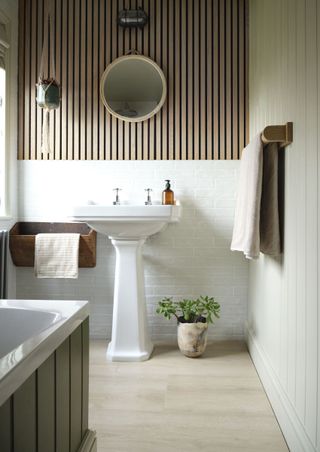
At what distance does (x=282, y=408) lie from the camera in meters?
1.79

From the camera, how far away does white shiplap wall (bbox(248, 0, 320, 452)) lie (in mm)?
1422

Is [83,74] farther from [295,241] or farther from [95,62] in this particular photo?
[295,241]

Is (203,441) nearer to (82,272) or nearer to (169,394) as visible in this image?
(169,394)

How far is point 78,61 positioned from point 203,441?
8.75ft

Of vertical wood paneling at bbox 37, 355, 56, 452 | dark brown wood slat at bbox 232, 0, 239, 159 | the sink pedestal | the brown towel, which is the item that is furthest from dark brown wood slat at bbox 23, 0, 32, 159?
vertical wood paneling at bbox 37, 355, 56, 452

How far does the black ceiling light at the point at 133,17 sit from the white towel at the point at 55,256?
1.60m

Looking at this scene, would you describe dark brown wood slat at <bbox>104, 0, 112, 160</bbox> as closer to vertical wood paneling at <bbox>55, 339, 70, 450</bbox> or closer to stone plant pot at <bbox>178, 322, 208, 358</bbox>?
stone plant pot at <bbox>178, 322, 208, 358</bbox>

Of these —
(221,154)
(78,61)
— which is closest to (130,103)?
(78,61)

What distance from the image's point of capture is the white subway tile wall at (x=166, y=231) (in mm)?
3102

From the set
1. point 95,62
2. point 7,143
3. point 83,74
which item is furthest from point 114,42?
point 7,143

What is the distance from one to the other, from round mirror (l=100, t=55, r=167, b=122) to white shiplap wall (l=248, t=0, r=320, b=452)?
905mm

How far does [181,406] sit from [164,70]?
2299 millimetres

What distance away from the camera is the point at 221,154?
122 inches

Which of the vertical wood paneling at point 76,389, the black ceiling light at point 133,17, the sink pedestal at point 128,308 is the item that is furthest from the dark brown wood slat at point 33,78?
the vertical wood paneling at point 76,389
